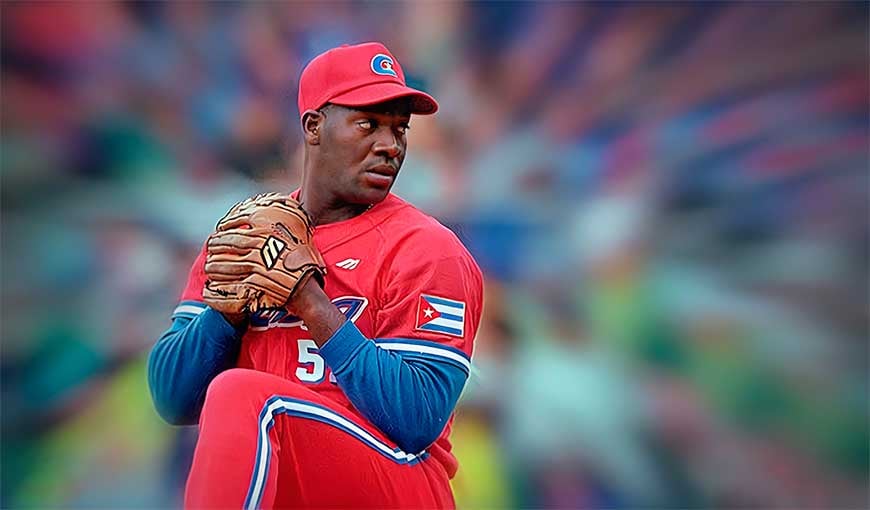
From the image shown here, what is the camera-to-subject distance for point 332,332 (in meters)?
1.28

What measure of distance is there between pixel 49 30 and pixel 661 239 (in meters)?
1.57

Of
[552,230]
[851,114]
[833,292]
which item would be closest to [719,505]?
[833,292]

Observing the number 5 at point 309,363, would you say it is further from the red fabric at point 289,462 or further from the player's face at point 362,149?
the player's face at point 362,149

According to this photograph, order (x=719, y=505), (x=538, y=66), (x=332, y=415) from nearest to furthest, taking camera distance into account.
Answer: (x=332, y=415)
(x=719, y=505)
(x=538, y=66)

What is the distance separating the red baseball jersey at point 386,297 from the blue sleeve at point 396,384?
3cm

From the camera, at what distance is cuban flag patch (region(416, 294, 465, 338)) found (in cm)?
133

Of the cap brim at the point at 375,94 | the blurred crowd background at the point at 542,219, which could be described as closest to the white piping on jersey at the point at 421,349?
the cap brim at the point at 375,94

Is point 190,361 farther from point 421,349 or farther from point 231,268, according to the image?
point 421,349

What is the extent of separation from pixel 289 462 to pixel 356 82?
543mm

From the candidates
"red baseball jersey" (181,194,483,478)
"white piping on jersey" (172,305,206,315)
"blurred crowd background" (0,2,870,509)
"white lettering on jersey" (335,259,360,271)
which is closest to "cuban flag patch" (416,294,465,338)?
"red baseball jersey" (181,194,483,478)

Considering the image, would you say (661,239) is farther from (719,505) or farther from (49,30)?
(49,30)

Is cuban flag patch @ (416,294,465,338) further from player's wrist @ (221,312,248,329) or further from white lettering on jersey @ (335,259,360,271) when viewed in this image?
player's wrist @ (221,312,248,329)

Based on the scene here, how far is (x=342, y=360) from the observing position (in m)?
1.26

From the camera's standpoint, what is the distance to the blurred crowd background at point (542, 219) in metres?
2.36
